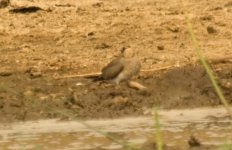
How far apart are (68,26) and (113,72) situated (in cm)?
179

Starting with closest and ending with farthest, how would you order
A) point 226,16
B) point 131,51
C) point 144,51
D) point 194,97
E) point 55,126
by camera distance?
point 55,126 → point 194,97 → point 131,51 → point 144,51 → point 226,16

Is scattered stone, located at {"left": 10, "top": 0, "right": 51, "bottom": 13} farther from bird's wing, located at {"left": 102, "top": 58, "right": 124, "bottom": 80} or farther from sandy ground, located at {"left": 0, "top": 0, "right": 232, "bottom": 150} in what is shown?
bird's wing, located at {"left": 102, "top": 58, "right": 124, "bottom": 80}

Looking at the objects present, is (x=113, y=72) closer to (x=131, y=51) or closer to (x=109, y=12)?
(x=131, y=51)

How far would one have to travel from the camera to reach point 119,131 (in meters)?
6.89

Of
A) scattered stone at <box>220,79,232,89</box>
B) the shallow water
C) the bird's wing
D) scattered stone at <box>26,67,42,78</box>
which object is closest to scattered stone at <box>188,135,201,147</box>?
the shallow water

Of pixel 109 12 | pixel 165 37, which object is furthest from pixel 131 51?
pixel 109 12

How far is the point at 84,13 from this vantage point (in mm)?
10000

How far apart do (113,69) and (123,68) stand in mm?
95

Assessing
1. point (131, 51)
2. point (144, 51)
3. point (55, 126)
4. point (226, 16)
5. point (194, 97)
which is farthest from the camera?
point (226, 16)

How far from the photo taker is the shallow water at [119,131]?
21.2ft

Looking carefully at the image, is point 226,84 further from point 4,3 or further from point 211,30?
point 4,3

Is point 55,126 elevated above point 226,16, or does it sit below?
below

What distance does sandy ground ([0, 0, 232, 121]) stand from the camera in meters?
7.71

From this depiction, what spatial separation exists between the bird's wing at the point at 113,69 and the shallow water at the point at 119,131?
0.79 metres
